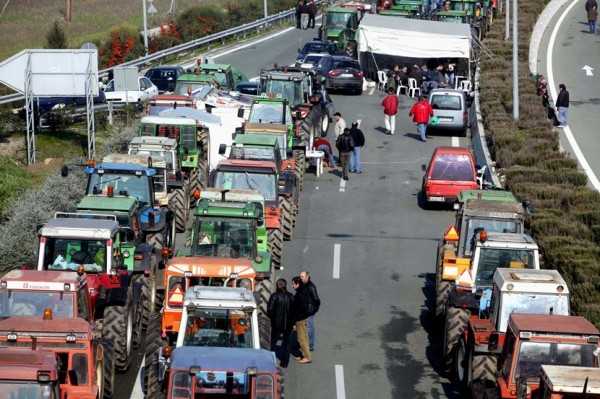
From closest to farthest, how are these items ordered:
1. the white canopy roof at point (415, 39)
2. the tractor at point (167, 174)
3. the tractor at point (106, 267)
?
the tractor at point (106, 267), the tractor at point (167, 174), the white canopy roof at point (415, 39)

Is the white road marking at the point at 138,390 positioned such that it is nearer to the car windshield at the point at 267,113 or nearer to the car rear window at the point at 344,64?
the car windshield at the point at 267,113

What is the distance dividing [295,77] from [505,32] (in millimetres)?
24756

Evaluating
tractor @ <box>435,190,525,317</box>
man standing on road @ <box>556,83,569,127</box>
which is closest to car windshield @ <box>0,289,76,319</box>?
tractor @ <box>435,190,525,317</box>

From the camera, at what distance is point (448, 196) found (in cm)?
3306

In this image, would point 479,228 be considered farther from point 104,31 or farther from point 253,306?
point 104,31

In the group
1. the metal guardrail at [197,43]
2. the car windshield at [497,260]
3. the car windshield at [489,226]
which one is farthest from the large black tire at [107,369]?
the metal guardrail at [197,43]

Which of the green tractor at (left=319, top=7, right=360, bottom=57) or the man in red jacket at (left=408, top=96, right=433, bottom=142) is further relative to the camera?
the green tractor at (left=319, top=7, right=360, bottom=57)

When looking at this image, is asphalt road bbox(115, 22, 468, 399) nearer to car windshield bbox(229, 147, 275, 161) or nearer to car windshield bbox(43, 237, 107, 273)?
car windshield bbox(229, 147, 275, 161)

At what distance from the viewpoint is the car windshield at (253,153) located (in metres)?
32.0

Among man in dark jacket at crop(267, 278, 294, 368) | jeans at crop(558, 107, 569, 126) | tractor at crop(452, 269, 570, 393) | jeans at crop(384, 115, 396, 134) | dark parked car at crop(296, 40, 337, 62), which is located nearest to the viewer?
tractor at crop(452, 269, 570, 393)

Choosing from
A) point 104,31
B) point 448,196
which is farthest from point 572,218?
point 104,31

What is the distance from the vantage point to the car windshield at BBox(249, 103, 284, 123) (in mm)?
37312

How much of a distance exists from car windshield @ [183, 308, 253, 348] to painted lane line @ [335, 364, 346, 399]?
11.0ft

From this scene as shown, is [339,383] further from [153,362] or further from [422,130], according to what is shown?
[422,130]
